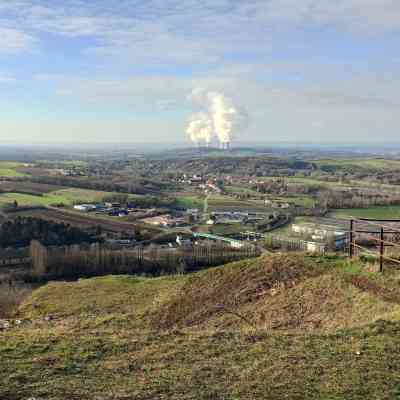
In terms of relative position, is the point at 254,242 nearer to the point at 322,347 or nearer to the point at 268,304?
the point at 268,304

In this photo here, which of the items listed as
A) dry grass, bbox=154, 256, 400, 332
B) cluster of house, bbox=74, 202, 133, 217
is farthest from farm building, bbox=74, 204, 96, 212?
dry grass, bbox=154, 256, 400, 332

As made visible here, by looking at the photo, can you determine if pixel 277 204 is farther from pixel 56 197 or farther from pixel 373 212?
pixel 56 197

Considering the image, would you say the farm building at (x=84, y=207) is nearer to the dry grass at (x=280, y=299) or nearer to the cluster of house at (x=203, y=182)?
the cluster of house at (x=203, y=182)

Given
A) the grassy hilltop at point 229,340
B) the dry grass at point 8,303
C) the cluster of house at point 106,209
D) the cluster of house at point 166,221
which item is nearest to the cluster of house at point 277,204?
the cluster of house at point 166,221

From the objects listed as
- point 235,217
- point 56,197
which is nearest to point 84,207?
point 56,197

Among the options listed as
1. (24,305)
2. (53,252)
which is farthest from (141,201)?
(24,305)
